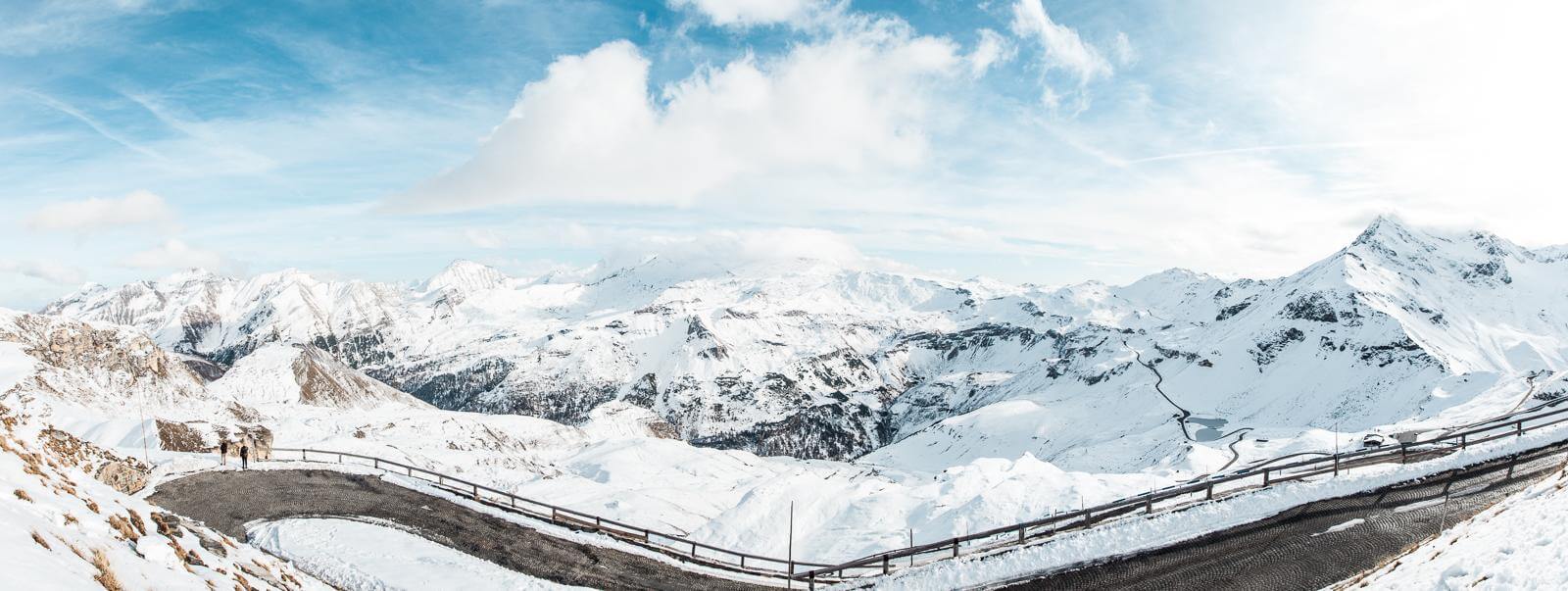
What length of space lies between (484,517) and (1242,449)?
4689 inches

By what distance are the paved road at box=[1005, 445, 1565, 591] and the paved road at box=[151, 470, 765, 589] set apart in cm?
1559

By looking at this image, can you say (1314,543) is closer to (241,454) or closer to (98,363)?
(241,454)

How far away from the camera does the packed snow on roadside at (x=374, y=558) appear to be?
93.7 feet

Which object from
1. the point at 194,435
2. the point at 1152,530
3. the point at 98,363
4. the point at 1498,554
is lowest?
the point at 194,435

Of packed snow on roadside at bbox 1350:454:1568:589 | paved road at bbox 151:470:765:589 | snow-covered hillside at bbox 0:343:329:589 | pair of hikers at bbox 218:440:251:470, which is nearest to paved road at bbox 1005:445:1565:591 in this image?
packed snow on roadside at bbox 1350:454:1568:589

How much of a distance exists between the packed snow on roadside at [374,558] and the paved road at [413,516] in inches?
36.5

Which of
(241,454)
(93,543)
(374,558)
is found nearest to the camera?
(93,543)

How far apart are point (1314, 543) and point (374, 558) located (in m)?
35.8

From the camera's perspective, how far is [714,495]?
107938 millimetres

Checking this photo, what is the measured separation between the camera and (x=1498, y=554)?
16.8 m

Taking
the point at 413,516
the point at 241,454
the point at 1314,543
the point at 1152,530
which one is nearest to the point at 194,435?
the point at 241,454

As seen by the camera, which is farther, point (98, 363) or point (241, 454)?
point (98, 363)

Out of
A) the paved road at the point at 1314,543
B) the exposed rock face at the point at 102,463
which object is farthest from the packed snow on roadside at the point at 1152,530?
the exposed rock face at the point at 102,463

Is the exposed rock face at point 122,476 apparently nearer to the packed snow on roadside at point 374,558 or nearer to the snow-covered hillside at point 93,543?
the packed snow on roadside at point 374,558
